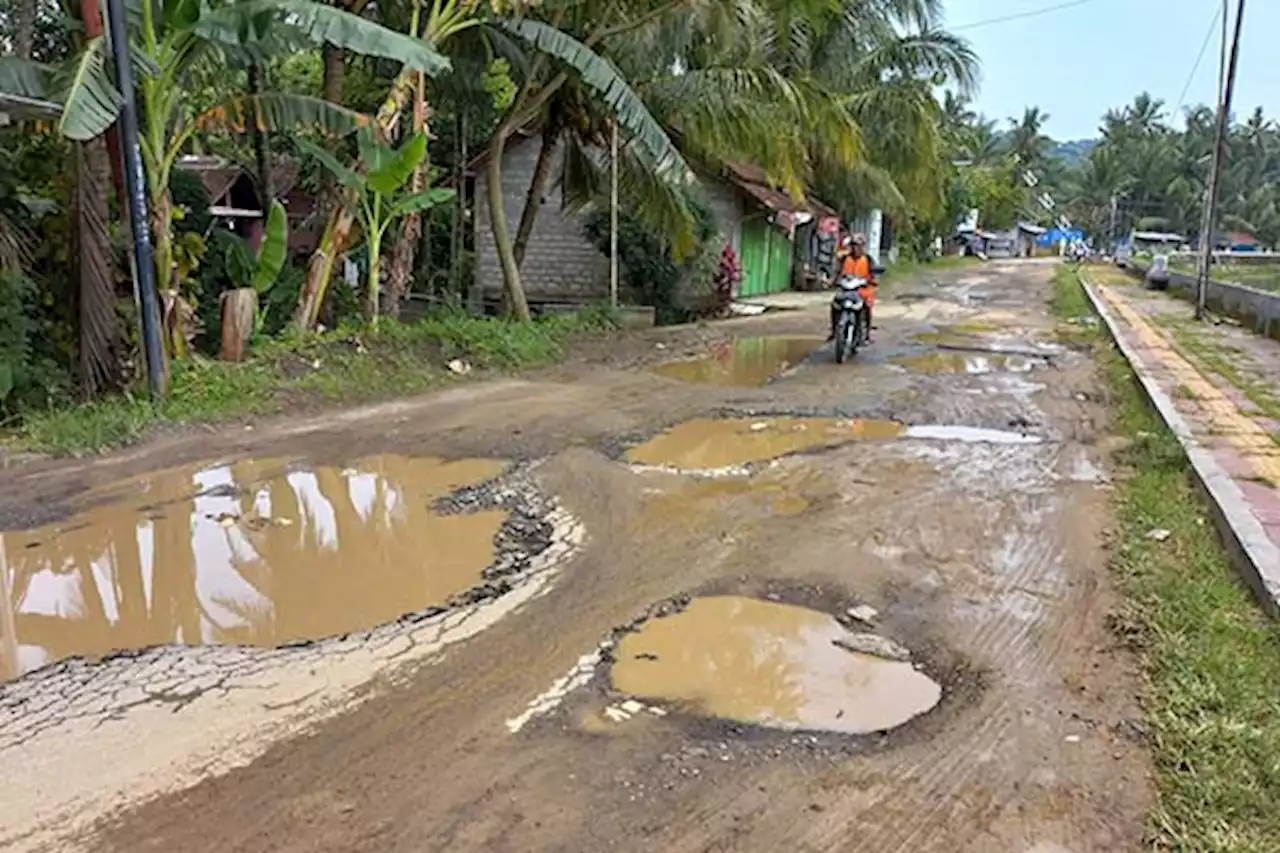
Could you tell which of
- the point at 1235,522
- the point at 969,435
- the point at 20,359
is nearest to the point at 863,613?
the point at 1235,522

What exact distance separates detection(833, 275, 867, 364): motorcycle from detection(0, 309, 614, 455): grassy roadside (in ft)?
12.1

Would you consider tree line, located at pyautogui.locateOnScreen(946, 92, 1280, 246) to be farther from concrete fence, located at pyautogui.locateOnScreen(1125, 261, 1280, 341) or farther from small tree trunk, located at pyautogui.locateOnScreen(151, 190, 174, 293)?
small tree trunk, located at pyautogui.locateOnScreen(151, 190, 174, 293)

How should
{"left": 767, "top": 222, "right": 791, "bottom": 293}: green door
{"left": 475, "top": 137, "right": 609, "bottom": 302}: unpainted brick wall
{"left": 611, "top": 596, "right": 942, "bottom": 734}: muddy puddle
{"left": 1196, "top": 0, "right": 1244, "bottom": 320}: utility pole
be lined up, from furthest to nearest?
{"left": 767, "top": 222, "right": 791, "bottom": 293}: green door → {"left": 475, "top": 137, "right": 609, "bottom": 302}: unpainted brick wall → {"left": 1196, "top": 0, "right": 1244, "bottom": 320}: utility pole → {"left": 611, "top": 596, "right": 942, "bottom": 734}: muddy puddle

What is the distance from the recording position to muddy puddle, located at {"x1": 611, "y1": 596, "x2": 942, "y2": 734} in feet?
12.5

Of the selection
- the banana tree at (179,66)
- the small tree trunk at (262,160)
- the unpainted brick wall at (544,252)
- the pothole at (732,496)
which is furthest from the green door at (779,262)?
the pothole at (732,496)

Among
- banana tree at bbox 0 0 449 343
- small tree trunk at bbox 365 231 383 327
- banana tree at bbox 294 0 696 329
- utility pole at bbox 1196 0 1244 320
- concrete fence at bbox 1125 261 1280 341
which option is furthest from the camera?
utility pole at bbox 1196 0 1244 320

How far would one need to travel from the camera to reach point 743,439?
870 cm

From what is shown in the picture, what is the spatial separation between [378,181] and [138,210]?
2.91 meters

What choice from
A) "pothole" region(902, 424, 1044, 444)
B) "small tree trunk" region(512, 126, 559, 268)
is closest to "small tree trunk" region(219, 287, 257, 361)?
"small tree trunk" region(512, 126, 559, 268)

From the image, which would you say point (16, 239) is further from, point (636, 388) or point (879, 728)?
point (879, 728)

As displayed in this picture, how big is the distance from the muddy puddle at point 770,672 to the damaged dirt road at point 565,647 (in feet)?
0.05

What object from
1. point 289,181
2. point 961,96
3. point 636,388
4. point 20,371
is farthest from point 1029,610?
point 961,96

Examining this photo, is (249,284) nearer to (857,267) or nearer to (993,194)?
(857,267)

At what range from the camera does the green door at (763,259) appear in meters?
25.9
